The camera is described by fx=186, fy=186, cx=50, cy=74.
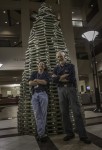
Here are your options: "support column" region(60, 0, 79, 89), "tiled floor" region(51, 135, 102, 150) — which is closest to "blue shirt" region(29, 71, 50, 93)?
"tiled floor" region(51, 135, 102, 150)

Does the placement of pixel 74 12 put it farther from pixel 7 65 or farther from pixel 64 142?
pixel 64 142

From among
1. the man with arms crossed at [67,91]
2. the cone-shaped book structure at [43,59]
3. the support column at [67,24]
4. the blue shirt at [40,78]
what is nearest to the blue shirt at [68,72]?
the man with arms crossed at [67,91]

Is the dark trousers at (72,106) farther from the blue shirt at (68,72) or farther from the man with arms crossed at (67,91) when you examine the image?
the blue shirt at (68,72)

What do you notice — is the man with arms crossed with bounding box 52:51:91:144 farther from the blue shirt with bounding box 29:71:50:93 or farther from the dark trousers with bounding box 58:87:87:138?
the blue shirt with bounding box 29:71:50:93

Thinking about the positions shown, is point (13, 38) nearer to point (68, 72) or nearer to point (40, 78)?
point (40, 78)

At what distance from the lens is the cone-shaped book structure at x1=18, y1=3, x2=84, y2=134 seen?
11.0 feet

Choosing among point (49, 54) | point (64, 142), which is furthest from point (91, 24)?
point (64, 142)

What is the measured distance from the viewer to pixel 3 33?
61.8 feet

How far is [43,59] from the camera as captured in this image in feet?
11.8

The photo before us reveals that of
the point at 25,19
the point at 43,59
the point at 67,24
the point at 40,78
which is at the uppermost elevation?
the point at 25,19

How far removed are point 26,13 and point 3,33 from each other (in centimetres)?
734

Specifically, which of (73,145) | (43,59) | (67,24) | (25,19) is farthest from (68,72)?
(25,19)

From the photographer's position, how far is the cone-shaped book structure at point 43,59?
3.37 m

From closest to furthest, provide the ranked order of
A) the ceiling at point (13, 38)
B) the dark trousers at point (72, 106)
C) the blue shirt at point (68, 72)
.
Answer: the dark trousers at point (72, 106) < the blue shirt at point (68, 72) < the ceiling at point (13, 38)
